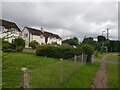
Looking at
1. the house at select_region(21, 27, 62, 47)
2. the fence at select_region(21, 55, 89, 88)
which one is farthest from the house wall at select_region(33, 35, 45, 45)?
the fence at select_region(21, 55, 89, 88)

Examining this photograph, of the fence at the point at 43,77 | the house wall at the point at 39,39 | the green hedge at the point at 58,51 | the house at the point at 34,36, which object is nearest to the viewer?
the fence at the point at 43,77

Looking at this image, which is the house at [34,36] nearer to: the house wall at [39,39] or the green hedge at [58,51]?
the house wall at [39,39]

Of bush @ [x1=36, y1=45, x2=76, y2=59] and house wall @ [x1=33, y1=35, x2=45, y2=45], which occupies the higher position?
house wall @ [x1=33, y1=35, x2=45, y2=45]

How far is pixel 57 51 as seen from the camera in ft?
47.8

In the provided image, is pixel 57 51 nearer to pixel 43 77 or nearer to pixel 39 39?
pixel 43 77

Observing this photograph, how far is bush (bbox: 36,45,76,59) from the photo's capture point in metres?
13.9

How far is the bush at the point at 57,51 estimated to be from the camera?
45.6ft

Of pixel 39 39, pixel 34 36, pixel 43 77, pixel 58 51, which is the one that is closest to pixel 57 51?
pixel 58 51

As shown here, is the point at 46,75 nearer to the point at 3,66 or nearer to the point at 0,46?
the point at 3,66

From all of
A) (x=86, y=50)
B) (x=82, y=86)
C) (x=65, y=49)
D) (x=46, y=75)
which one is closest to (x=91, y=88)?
(x=82, y=86)

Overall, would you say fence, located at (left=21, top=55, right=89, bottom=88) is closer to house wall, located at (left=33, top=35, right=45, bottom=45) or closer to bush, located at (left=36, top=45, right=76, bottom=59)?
bush, located at (left=36, top=45, right=76, bottom=59)

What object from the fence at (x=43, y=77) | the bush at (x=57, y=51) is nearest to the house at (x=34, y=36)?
the bush at (x=57, y=51)

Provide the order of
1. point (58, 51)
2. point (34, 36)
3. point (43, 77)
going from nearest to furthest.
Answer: point (43, 77) → point (58, 51) → point (34, 36)

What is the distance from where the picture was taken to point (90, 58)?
43.2 feet
